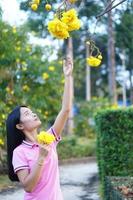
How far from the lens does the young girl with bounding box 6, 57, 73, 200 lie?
3.61 m

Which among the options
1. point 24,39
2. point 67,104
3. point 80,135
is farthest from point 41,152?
point 80,135

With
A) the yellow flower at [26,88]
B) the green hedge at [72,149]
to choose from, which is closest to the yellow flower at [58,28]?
the yellow flower at [26,88]

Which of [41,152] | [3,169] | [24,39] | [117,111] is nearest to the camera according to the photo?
[41,152]

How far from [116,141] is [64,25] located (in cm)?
602

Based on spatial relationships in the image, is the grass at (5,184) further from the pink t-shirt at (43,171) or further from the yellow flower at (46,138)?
the yellow flower at (46,138)

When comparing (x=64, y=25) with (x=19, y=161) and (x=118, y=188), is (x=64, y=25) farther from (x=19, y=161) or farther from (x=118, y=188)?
(x=118, y=188)

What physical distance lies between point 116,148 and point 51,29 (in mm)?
6054

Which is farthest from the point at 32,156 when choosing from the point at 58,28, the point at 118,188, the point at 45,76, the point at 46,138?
the point at 45,76

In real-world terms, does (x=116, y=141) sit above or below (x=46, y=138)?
below

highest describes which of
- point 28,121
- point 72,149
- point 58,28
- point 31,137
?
point 58,28

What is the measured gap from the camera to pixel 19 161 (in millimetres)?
3734

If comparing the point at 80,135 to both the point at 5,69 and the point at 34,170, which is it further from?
the point at 34,170

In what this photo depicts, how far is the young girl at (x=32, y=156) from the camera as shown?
3.61 metres

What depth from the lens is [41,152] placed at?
350 centimetres
